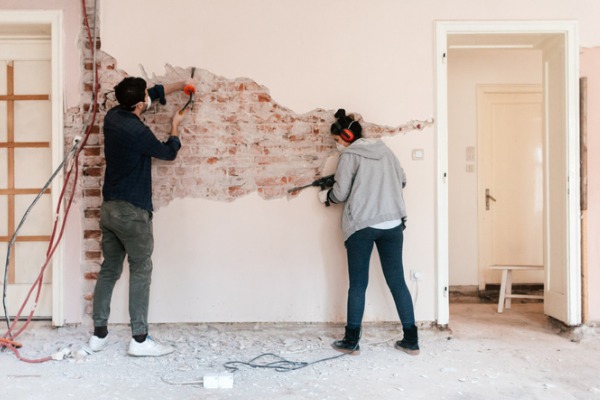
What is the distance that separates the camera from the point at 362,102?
353cm

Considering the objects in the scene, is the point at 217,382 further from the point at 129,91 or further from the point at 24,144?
the point at 24,144

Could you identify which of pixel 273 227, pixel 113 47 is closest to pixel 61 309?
pixel 273 227

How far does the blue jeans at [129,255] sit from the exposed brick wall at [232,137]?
0.45m

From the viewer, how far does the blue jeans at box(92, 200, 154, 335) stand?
303cm

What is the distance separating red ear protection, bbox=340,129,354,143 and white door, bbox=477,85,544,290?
7.41ft

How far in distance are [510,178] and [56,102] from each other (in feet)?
13.4

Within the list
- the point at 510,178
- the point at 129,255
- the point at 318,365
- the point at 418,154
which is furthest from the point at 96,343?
the point at 510,178

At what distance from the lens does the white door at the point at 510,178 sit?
5051 millimetres

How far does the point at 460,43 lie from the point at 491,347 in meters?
2.12

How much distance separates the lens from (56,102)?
11.4 feet

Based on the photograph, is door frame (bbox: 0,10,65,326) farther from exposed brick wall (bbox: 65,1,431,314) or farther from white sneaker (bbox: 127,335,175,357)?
white sneaker (bbox: 127,335,175,357)

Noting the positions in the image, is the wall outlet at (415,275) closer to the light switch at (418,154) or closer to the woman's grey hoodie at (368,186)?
the woman's grey hoodie at (368,186)

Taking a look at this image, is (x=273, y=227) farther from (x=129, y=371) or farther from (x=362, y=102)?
(x=129, y=371)

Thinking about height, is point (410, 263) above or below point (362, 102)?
below
